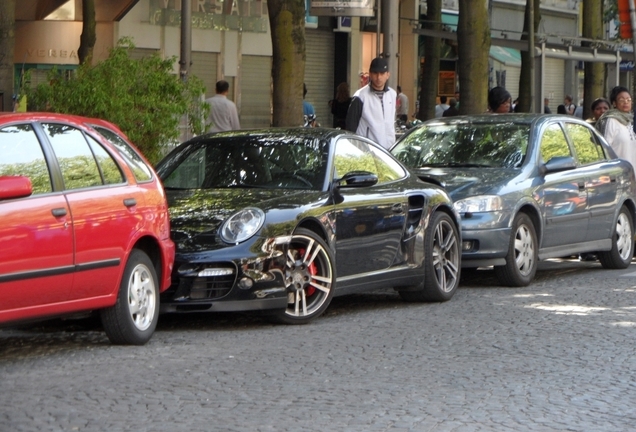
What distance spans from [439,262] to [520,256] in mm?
1564

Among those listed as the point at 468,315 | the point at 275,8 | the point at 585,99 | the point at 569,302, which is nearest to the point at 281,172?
the point at 468,315

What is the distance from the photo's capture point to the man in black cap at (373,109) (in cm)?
1584

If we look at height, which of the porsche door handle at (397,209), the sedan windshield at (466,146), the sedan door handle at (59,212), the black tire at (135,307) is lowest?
the black tire at (135,307)

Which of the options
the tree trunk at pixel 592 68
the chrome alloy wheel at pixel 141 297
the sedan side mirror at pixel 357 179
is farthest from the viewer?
the tree trunk at pixel 592 68

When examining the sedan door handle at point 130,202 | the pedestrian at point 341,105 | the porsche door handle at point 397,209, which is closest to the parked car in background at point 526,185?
the porsche door handle at point 397,209

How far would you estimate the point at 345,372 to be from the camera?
852cm

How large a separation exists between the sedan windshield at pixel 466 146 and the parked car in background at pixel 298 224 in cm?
177

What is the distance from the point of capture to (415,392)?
310 inches

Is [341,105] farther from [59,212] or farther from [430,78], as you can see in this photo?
[59,212]

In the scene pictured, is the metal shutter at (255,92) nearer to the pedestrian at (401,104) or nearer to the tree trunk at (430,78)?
the pedestrian at (401,104)

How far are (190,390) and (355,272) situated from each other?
359cm

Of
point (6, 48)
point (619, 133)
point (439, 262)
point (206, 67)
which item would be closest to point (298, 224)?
point (439, 262)

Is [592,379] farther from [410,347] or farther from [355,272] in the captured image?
[355,272]

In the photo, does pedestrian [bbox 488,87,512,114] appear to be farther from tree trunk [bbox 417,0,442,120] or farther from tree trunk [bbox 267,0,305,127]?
tree trunk [bbox 417,0,442,120]
